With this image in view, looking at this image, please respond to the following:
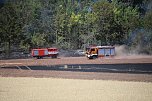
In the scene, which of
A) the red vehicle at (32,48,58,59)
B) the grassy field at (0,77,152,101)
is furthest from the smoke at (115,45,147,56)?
the red vehicle at (32,48,58,59)

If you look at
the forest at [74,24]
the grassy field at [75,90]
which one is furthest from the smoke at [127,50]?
the grassy field at [75,90]

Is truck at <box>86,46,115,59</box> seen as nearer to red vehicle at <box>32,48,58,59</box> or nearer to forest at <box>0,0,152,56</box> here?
forest at <box>0,0,152,56</box>

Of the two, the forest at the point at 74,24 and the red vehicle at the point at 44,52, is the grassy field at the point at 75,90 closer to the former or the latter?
the red vehicle at the point at 44,52

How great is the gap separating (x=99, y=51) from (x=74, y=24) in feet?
4.08

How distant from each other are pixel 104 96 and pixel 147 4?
2938 mm

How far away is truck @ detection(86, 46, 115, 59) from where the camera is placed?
33.4ft

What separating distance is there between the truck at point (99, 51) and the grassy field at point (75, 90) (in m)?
0.82

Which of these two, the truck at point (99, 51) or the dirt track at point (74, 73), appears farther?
the truck at point (99, 51)

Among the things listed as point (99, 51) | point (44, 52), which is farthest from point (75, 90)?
point (44, 52)

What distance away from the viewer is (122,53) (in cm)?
1002

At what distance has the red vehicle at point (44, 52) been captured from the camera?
A: 1094 cm

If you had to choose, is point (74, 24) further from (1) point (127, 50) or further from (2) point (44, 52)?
(1) point (127, 50)

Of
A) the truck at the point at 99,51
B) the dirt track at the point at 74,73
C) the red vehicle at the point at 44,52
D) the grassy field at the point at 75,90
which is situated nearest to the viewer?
the grassy field at the point at 75,90

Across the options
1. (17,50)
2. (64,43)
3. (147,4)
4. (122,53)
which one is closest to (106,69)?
(122,53)
